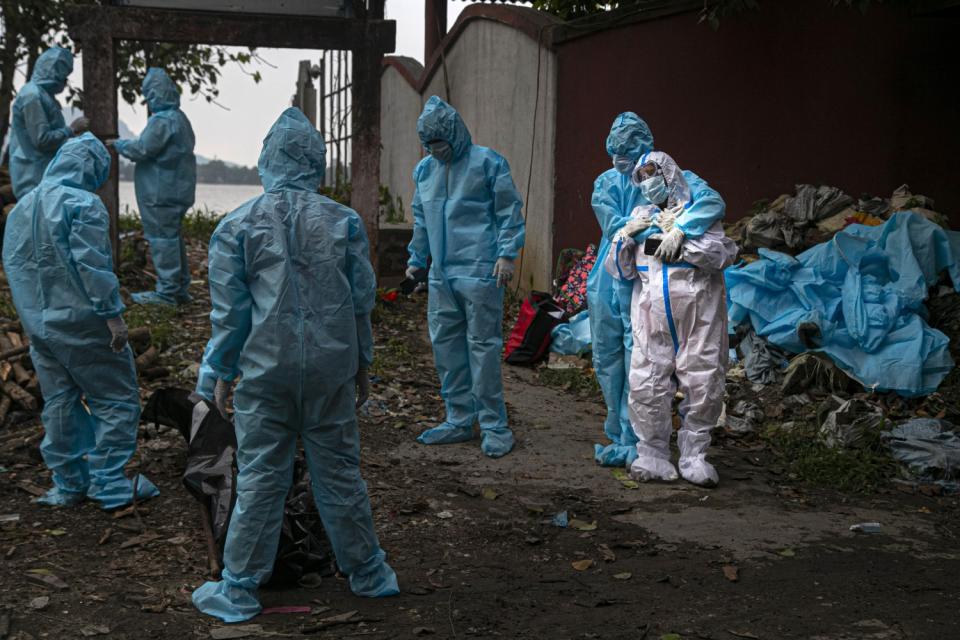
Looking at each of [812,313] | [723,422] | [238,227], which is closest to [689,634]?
[238,227]

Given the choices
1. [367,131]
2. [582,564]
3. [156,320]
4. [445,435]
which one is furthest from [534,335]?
[582,564]

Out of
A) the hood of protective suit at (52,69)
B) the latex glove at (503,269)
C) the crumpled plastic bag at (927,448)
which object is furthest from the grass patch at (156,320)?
the crumpled plastic bag at (927,448)

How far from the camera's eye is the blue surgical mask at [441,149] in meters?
5.94

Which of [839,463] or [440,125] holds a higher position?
[440,125]

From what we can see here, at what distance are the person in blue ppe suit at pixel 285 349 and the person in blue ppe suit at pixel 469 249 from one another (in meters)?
2.17

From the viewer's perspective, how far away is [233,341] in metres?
3.62

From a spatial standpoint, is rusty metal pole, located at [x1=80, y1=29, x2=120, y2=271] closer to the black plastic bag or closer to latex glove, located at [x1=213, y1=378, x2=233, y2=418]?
the black plastic bag

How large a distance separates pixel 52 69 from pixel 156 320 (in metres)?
2.45

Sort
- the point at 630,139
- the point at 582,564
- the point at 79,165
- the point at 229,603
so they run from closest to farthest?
1. the point at 229,603
2. the point at 582,564
3. the point at 79,165
4. the point at 630,139

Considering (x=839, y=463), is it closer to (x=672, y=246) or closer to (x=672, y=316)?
(x=672, y=316)

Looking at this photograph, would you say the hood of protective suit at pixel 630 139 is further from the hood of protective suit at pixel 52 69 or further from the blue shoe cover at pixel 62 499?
the hood of protective suit at pixel 52 69

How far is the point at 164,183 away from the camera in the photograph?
29.9ft

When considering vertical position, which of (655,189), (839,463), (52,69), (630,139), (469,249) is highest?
(52,69)

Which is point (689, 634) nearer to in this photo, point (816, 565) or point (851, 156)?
point (816, 565)
